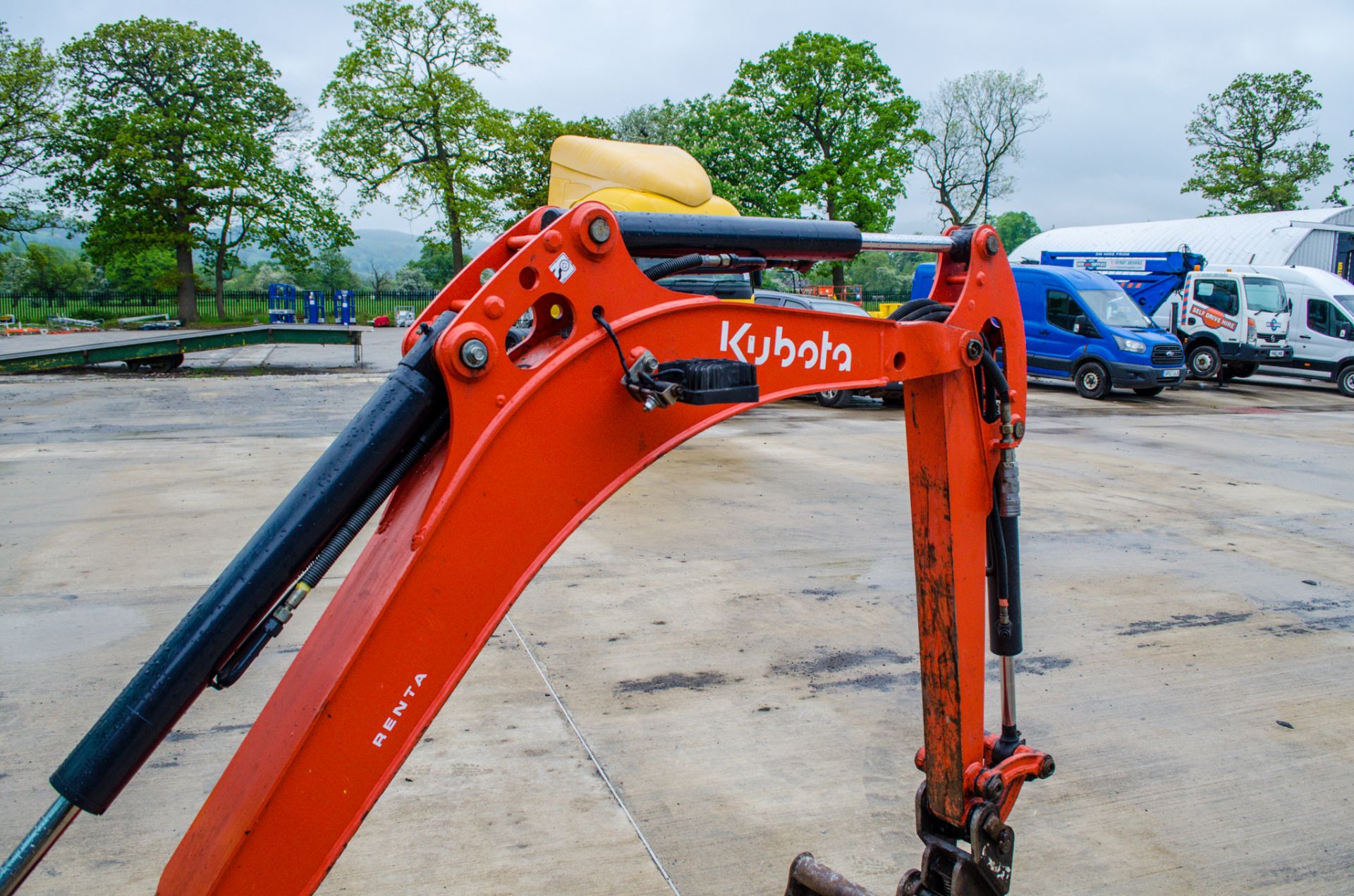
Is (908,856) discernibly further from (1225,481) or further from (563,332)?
(1225,481)

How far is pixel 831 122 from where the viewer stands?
116 ft

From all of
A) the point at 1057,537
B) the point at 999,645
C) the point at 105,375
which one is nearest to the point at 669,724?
the point at 999,645

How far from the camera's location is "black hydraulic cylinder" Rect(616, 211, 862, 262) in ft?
5.95

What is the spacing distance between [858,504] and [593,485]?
667cm

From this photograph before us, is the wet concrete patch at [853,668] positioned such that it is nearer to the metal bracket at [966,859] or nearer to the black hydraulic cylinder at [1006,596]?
the metal bracket at [966,859]

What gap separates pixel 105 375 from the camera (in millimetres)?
18562

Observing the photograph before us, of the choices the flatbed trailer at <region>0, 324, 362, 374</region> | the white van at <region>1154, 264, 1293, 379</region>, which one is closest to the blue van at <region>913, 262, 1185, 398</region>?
the white van at <region>1154, 264, 1293, 379</region>

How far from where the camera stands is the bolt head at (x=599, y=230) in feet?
5.33

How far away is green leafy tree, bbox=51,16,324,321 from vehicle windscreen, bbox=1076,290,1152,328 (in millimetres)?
31022

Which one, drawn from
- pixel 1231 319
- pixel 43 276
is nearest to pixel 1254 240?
pixel 1231 319

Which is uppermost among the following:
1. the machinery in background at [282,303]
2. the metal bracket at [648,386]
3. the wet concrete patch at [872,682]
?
the machinery in background at [282,303]

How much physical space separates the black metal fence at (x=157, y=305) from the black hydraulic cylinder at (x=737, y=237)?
41283mm

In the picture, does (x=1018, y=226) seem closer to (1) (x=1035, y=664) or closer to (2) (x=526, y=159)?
(2) (x=526, y=159)

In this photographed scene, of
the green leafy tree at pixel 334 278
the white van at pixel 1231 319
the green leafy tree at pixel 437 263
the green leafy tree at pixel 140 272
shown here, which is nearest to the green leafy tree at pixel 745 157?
the green leafy tree at pixel 437 263
